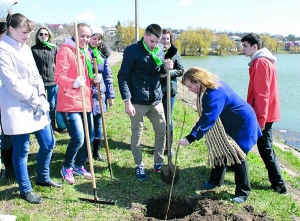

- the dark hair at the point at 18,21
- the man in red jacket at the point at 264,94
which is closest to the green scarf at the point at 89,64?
the dark hair at the point at 18,21

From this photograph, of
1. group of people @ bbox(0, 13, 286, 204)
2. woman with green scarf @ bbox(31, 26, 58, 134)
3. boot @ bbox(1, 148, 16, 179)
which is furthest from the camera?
woman with green scarf @ bbox(31, 26, 58, 134)

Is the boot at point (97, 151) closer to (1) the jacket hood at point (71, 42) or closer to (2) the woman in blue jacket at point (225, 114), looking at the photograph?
(1) the jacket hood at point (71, 42)

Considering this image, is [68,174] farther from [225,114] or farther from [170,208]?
[225,114]

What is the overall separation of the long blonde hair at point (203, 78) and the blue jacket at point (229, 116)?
59mm

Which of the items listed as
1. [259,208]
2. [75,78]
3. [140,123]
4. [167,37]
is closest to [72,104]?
[75,78]

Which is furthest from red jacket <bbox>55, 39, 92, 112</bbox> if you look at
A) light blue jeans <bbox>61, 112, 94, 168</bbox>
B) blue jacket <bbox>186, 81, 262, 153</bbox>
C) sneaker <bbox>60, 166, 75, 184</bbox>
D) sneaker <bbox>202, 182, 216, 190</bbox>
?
sneaker <bbox>202, 182, 216, 190</bbox>

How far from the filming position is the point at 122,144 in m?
6.05

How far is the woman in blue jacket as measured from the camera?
3.63 metres

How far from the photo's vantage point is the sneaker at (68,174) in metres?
4.36

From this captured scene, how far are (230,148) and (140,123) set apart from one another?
51.3 inches

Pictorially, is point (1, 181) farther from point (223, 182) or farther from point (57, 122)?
point (223, 182)

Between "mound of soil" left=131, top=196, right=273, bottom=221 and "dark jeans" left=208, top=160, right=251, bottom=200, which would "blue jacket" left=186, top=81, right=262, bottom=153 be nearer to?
"dark jeans" left=208, top=160, right=251, bottom=200

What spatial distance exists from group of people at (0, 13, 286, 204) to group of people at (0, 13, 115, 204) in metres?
0.01

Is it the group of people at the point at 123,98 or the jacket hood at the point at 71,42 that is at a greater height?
the jacket hood at the point at 71,42
